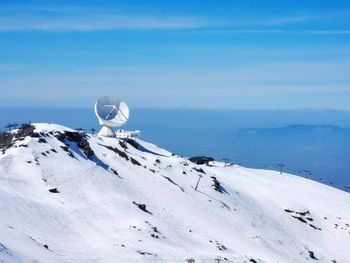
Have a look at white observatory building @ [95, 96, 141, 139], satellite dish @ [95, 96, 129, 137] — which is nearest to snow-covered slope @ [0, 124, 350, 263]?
white observatory building @ [95, 96, 141, 139]

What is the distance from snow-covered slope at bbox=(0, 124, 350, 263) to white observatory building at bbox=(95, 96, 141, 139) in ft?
15.0

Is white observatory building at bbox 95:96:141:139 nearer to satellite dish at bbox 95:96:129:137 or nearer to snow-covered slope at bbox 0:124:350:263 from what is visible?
satellite dish at bbox 95:96:129:137

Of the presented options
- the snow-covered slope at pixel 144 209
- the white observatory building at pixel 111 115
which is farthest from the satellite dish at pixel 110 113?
the snow-covered slope at pixel 144 209

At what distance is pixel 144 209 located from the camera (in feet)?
218

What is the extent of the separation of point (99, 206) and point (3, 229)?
18.7m

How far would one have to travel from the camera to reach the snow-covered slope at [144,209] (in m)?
49.3

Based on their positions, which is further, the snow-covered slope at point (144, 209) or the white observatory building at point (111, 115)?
the white observatory building at point (111, 115)

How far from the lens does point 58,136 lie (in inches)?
3184

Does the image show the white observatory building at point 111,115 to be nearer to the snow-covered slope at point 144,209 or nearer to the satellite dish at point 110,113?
the satellite dish at point 110,113

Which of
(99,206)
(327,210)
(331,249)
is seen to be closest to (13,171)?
(99,206)

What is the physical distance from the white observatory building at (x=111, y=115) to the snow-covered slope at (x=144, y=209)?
458 cm

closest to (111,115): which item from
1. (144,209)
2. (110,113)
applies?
(110,113)

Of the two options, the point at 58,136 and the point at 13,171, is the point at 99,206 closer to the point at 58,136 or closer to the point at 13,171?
the point at 13,171

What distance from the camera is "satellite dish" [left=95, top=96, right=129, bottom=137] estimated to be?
103625mm
